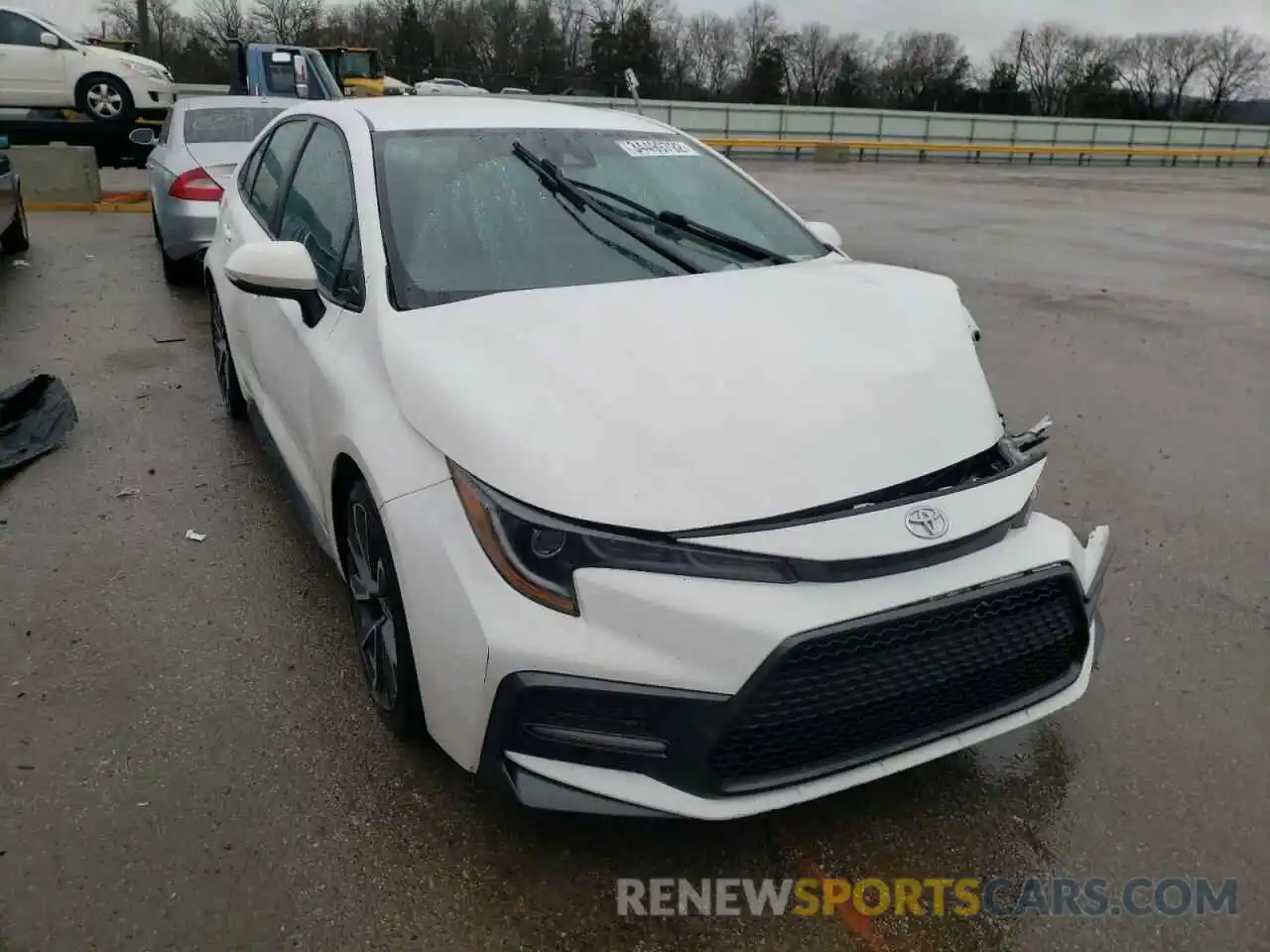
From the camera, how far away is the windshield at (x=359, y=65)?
28172 mm

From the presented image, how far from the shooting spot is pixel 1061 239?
44.3 ft

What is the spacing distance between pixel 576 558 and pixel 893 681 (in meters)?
0.72

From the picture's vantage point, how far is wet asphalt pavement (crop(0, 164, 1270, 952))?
7.09ft

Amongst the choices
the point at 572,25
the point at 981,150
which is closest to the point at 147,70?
the point at 981,150

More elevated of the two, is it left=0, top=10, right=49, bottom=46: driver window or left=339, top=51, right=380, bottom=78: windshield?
left=339, top=51, right=380, bottom=78: windshield

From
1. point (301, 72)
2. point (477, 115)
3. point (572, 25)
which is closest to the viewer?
point (477, 115)

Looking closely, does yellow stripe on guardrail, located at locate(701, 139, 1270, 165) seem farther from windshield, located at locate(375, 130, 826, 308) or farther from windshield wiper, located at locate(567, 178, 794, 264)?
windshield wiper, located at locate(567, 178, 794, 264)

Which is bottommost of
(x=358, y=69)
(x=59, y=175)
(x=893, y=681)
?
(x=893, y=681)

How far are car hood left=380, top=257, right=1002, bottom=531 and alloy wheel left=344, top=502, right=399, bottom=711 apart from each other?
0.41 metres

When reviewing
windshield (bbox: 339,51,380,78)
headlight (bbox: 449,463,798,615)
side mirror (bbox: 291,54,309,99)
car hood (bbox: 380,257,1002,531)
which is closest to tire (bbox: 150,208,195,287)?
car hood (bbox: 380,257,1002,531)

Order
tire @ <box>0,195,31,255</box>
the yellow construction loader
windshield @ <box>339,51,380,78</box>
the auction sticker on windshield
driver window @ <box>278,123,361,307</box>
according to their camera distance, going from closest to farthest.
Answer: driver window @ <box>278,123,361,307</box> < the auction sticker on windshield < tire @ <box>0,195,31,255</box> < the yellow construction loader < windshield @ <box>339,51,380,78</box>

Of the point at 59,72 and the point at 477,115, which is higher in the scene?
the point at 59,72

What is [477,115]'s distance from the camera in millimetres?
3594

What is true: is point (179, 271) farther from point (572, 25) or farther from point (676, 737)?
point (572, 25)
